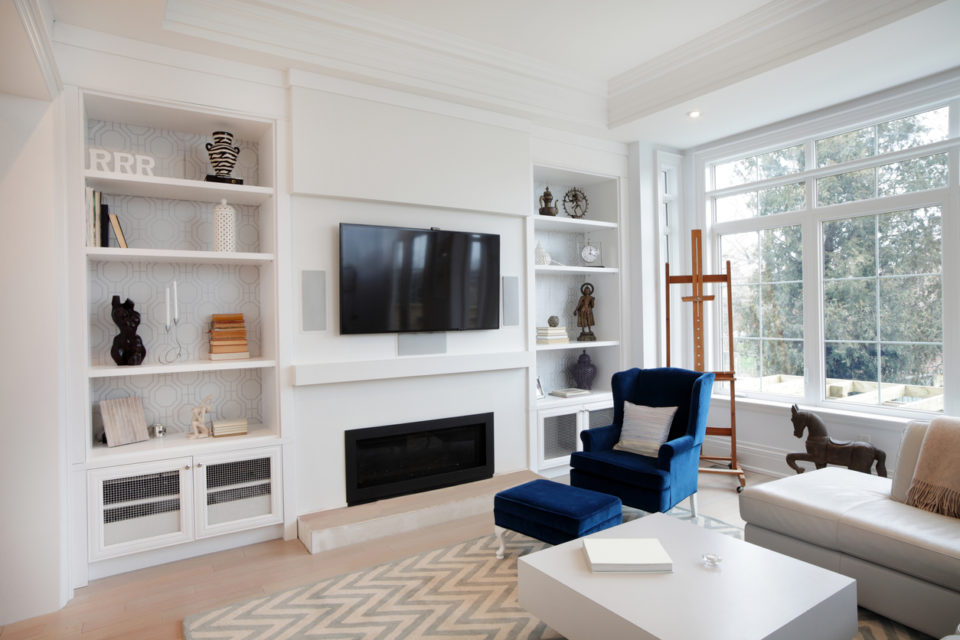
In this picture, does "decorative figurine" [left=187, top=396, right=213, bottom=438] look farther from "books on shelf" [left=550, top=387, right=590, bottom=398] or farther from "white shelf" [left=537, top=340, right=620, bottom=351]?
"books on shelf" [left=550, top=387, right=590, bottom=398]

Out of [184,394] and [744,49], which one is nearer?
[184,394]

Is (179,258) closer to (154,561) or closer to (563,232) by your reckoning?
(154,561)

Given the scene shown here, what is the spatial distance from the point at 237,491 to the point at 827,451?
3731mm

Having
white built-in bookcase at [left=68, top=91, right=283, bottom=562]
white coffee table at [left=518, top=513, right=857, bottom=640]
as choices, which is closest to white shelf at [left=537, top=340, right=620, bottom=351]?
white built-in bookcase at [left=68, top=91, right=283, bottom=562]

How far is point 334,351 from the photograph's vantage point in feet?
11.5

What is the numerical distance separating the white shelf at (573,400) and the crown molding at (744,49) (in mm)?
2239

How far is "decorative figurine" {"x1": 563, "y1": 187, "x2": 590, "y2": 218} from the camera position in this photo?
508 cm

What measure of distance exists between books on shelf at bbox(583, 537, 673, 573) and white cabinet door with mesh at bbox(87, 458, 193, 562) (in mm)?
2154

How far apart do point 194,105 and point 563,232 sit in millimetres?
3120

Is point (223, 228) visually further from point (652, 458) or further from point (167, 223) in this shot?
point (652, 458)

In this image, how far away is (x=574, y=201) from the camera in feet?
→ 16.7

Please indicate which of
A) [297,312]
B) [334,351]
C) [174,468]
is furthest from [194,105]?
[174,468]

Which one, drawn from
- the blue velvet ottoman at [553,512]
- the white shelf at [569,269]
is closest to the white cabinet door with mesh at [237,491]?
the blue velvet ottoman at [553,512]

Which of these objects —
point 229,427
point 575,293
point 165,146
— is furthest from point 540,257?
point 165,146
